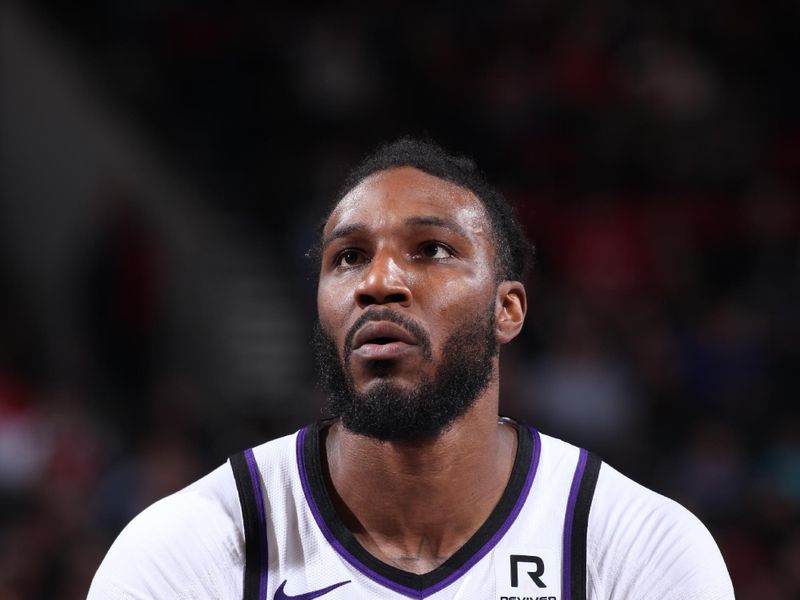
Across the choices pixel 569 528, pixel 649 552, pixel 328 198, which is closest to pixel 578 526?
pixel 569 528

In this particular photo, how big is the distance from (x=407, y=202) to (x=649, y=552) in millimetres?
1018

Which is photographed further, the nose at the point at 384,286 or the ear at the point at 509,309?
the ear at the point at 509,309

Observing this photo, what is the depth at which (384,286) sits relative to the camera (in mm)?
2898

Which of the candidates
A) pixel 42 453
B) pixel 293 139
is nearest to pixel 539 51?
pixel 293 139

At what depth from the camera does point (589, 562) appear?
9.62ft

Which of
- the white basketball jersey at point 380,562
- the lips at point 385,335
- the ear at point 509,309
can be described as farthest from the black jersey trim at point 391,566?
the lips at point 385,335

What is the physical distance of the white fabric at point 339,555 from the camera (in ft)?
9.25

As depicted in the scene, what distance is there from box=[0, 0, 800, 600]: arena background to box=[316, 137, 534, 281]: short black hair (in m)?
4.07

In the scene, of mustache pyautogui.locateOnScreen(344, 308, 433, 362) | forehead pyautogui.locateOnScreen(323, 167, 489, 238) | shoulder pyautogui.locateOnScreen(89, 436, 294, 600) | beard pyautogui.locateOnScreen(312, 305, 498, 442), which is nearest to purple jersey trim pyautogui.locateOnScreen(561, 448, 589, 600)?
beard pyautogui.locateOnScreen(312, 305, 498, 442)

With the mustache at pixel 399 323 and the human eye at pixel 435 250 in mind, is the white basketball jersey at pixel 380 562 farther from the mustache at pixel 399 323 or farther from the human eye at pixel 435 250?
the human eye at pixel 435 250

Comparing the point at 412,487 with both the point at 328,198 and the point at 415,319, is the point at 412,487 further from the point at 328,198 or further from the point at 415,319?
the point at 328,198

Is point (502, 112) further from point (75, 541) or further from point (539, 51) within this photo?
point (75, 541)

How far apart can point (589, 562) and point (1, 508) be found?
508 cm

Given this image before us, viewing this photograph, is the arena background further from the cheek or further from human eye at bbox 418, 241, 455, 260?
human eye at bbox 418, 241, 455, 260
